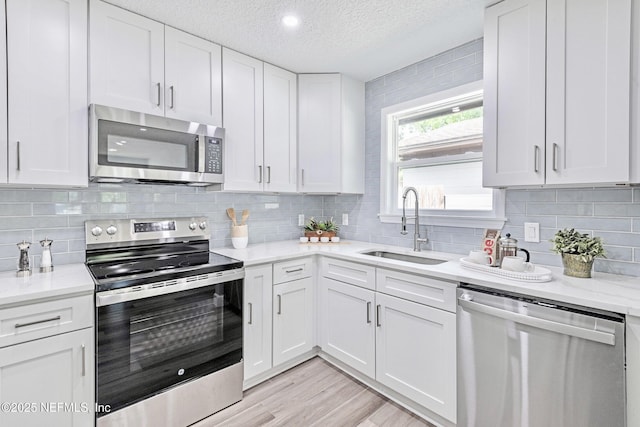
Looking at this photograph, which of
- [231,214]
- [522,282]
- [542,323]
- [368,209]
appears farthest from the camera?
[368,209]

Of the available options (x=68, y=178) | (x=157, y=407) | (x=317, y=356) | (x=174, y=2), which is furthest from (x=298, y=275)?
(x=174, y=2)

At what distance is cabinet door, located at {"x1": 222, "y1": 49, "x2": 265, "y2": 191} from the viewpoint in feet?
7.63

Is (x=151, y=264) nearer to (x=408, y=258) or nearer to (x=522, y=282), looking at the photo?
(x=408, y=258)

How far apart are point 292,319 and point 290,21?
2.07 metres

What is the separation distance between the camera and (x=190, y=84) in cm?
212

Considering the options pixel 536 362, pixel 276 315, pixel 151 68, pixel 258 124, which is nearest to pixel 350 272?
pixel 276 315

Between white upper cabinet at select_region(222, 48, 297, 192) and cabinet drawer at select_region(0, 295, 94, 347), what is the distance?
116 cm

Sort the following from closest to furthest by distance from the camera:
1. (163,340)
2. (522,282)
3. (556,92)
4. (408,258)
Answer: (522,282) < (556,92) < (163,340) < (408,258)

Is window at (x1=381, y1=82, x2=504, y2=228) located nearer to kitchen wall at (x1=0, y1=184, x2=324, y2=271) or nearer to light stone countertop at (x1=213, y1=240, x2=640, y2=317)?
light stone countertop at (x1=213, y1=240, x2=640, y2=317)

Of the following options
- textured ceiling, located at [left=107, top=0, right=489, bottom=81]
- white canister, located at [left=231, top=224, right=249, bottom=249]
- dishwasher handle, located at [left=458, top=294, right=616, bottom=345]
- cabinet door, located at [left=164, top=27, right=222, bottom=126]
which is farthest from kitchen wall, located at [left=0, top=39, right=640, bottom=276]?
dishwasher handle, located at [left=458, top=294, right=616, bottom=345]

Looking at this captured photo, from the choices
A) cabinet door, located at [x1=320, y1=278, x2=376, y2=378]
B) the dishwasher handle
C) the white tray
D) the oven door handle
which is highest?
the white tray

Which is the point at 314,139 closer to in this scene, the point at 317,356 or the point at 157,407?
the point at 317,356

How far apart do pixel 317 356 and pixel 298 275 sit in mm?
759

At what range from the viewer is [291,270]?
2.34m
